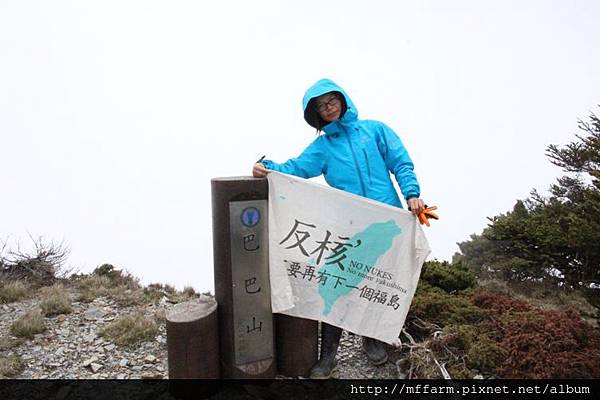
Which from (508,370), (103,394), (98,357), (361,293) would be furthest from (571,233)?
(98,357)

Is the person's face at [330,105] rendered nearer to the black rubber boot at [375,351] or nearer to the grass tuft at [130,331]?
the black rubber boot at [375,351]

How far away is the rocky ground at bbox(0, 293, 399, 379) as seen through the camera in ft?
14.1

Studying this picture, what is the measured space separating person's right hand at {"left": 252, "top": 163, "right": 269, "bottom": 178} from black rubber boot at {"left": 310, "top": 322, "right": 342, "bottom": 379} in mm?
1656

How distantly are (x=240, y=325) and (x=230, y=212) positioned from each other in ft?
3.46

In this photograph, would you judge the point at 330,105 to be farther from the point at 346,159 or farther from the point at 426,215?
the point at 426,215

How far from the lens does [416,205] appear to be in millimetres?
3727

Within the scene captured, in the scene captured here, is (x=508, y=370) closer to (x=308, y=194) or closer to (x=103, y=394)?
(x=308, y=194)

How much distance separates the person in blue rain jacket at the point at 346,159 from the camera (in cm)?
389

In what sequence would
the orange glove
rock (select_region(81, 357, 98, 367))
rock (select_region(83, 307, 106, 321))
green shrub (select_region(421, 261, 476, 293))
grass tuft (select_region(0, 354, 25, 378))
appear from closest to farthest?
the orange glove < grass tuft (select_region(0, 354, 25, 378)) < rock (select_region(81, 357, 98, 367)) < rock (select_region(83, 307, 106, 321)) < green shrub (select_region(421, 261, 476, 293))

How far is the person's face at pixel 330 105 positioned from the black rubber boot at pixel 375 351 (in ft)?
8.01

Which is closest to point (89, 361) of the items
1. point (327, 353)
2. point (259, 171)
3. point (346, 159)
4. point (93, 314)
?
point (93, 314)

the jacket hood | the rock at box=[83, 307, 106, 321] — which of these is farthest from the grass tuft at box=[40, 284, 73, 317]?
the jacket hood

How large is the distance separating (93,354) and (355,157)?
153 inches

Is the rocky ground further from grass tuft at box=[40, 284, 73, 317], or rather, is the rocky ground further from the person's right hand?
the person's right hand
